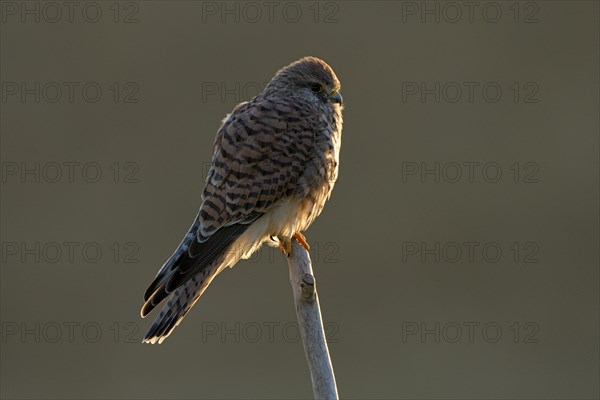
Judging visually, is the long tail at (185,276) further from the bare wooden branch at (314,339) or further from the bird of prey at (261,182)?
the bare wooden branch at (314,339)

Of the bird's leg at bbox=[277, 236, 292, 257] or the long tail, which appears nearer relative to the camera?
the long tail

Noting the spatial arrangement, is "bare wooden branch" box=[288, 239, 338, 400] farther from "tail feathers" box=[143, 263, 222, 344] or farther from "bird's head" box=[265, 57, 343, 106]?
"bird's head" box=[265, 57, 343, 106]

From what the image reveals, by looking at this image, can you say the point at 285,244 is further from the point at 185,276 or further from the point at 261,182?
the point at 185,276

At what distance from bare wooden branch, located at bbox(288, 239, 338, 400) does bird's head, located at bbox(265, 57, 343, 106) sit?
4.43 ft

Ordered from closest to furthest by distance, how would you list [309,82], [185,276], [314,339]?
[314,339]
[185,276]
[309,82]

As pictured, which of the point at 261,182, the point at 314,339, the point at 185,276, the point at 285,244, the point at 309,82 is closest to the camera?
the point at 314,339

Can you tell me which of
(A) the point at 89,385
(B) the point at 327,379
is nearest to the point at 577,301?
(A) the point at 89,385

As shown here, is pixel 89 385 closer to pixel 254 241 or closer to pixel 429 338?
pixel 429 338

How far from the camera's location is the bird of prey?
13.8 ft

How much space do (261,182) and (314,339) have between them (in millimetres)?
1126

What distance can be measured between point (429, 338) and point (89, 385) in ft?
9.14

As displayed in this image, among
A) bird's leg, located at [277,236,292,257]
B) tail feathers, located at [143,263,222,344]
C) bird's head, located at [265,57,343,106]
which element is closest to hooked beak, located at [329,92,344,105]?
bird's head, located at [265,57,343,106]

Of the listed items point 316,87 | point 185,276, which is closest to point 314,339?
point 185,276

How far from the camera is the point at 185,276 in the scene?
13.0ft
